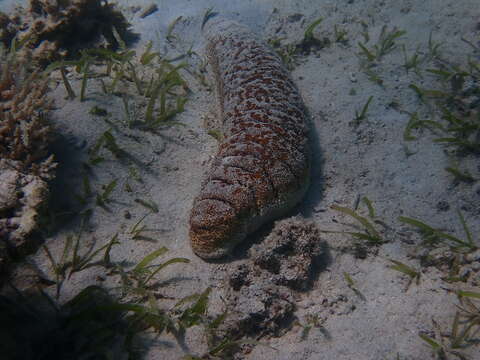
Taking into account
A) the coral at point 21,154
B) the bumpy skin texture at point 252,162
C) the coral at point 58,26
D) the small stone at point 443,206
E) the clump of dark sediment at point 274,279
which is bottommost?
the small stone at point 443,206

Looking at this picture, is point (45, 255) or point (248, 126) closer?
point (45, 255)

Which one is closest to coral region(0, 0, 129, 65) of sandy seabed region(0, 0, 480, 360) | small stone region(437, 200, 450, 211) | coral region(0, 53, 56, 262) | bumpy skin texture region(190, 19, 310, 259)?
coral region(0, 53, 56, 262)

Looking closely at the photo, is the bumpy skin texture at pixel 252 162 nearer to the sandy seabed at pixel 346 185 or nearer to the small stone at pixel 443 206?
the sandy seabed at pixel 346 185

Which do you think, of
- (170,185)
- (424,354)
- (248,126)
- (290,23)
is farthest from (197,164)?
(290,23)

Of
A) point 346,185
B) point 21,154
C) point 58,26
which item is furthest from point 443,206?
point 58,26

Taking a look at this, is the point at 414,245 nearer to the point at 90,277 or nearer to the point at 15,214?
the point at 90,277

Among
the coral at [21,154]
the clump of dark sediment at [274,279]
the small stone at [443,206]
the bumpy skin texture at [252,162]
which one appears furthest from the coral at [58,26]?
the small stone at [443,206]
